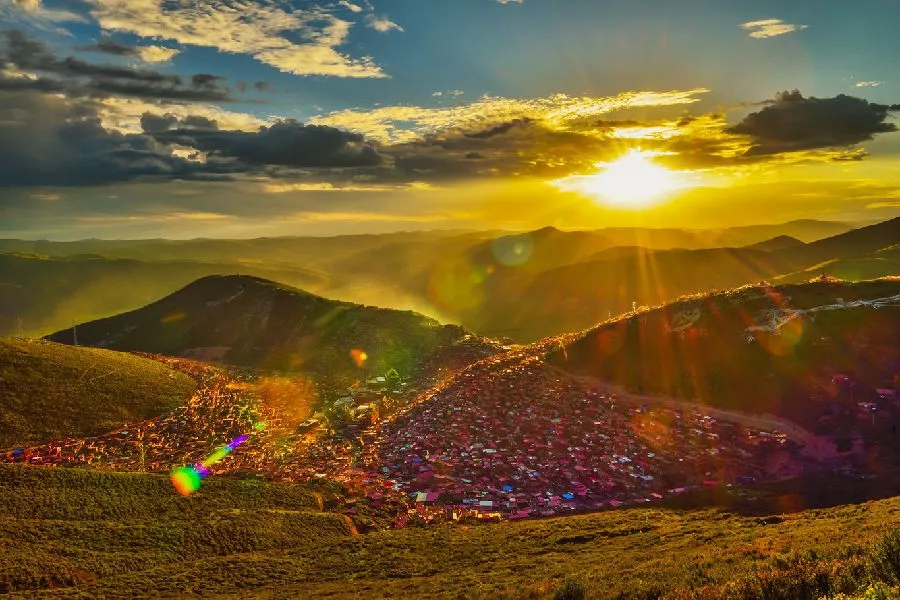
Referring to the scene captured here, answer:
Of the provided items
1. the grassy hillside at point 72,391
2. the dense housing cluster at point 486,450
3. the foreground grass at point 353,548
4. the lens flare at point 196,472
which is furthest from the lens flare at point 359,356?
the foreground grass at point 353,548

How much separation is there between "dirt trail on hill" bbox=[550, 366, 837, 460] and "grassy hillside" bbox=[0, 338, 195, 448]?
5381cm

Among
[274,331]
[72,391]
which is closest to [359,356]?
[274,331]

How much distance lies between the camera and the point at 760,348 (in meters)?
58.8

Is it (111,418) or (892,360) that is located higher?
(892,360)

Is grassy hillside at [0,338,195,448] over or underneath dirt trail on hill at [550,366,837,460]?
over

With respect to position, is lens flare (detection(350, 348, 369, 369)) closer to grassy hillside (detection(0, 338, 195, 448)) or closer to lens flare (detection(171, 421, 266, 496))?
grassy hillside (detection(0, 338, 195, 448))

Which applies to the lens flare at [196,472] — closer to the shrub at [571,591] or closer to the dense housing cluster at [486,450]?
the dense housing cluster at [486,450]

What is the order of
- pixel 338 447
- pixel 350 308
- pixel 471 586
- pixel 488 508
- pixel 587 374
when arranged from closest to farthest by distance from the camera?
1. pixel 471 586
2. pixel 488 508
3. pixel 338 447
4. pixel 587 374
5. pixel 350 308

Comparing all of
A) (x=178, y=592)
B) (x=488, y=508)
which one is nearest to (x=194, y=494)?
(x=178, y=592)

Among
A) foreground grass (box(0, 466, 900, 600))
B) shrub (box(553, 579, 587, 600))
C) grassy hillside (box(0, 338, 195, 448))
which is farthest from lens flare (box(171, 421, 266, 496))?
shrub (box(553, 579, 587, 600))

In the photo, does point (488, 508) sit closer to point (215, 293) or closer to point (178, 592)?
point (178, 592)

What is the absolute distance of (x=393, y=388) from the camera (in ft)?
250

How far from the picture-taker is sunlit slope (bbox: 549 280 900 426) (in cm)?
5259

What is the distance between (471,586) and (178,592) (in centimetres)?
1449
